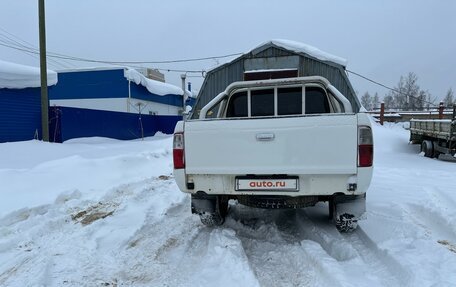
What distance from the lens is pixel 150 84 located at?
29.9m

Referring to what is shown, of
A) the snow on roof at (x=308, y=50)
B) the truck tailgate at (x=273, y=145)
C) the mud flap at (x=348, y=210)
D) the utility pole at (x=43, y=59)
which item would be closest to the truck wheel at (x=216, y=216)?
the truck tailgate at (x=273, y=145)

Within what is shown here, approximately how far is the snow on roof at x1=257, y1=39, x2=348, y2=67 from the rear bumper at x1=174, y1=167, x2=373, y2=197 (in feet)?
49.6

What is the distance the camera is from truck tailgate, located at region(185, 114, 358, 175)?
405 centimetres

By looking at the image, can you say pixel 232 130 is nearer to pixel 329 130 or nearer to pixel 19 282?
pixel 329 130

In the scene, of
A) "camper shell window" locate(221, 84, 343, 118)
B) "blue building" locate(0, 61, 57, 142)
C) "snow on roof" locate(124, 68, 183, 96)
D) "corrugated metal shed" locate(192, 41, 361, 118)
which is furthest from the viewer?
"snow on roof" locate(124, 68, 183, 96)

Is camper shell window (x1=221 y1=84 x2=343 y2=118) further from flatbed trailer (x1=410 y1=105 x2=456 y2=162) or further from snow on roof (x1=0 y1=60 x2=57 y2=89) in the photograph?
snow on roof (x1=0 y1=60 x2=57 y2=89)

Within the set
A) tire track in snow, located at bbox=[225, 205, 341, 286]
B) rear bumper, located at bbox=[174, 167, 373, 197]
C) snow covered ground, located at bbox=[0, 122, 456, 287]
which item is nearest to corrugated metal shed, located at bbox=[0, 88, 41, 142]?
snow covered ground, located at bbox=[0, 122, 456, 287]

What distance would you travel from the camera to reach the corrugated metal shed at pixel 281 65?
1816 centimetres

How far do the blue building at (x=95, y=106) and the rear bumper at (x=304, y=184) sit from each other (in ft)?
39.7

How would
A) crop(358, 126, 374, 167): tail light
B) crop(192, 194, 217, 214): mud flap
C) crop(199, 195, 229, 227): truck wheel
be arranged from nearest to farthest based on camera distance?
crop(358, 126, 374, 167): tail light, crop(192, 194, 217, 214): mud flap, crop(199, 195, 229, 227): truck wheel

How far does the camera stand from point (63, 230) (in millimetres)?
5105

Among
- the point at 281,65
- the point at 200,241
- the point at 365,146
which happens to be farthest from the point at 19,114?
the point at 365,146

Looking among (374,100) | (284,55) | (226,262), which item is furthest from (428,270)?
(374,100)

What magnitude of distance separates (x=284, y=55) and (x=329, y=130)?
1546 centimetres
